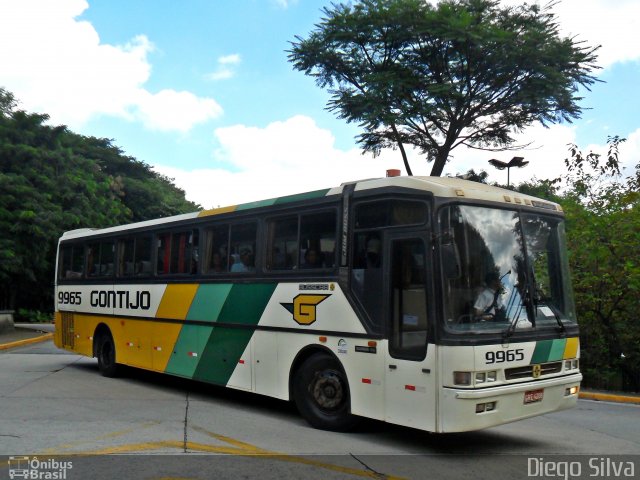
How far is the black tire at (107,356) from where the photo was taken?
13164 millimetres

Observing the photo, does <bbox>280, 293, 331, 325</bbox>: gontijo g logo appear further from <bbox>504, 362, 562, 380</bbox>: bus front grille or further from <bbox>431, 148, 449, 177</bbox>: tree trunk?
<bbox>431, 148, 449, 177</bbox>: tree trunk

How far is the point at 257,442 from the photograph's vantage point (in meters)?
7.43

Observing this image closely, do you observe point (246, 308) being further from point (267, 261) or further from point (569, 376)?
point (569, 376)

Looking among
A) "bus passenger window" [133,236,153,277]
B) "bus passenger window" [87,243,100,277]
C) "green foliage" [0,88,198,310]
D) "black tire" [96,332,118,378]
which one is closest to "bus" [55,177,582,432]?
"bus passenger window" [133,236,153,277]

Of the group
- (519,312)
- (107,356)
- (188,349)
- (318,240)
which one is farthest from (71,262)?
(519,312)

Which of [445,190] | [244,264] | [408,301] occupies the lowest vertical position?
[408,301]

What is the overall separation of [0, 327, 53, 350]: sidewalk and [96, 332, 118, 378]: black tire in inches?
295

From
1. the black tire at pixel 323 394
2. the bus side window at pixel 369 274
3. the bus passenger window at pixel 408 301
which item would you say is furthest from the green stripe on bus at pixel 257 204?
the bus passenger window at pixel 408 301

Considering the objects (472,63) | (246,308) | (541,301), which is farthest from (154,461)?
(472,63)

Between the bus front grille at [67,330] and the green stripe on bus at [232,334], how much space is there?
566 cm

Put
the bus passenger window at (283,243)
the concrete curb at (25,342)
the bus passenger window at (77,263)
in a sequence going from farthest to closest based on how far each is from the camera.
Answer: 1. the concrete curb at (25,342)
2. the bus passenger window at (77,263)
3. the bus passenger window at (283,243)

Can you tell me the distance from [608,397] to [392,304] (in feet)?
24.1

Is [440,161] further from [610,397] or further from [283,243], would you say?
[283,243]

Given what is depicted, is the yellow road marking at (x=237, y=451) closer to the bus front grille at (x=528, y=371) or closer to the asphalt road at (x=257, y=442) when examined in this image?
the asphalt road at (x=257, y=442)
